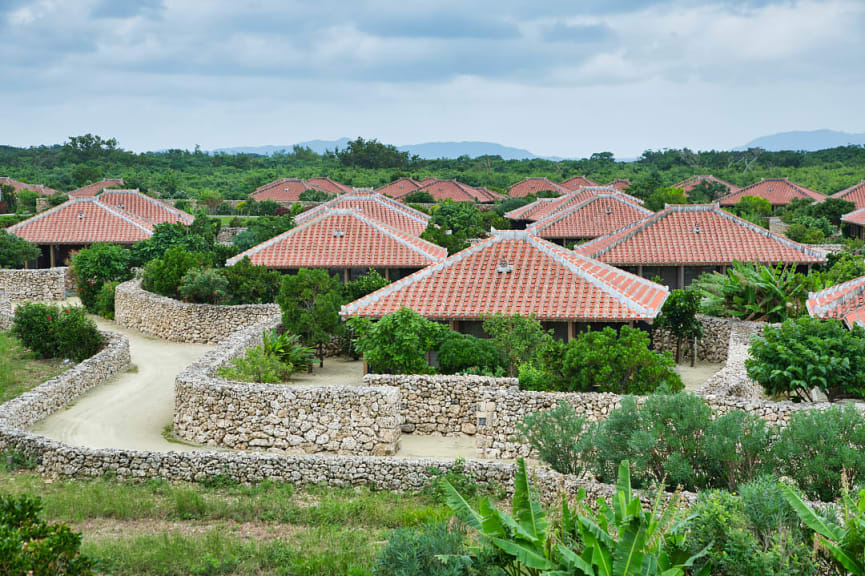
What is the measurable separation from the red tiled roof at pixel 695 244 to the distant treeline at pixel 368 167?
6000 centimetres

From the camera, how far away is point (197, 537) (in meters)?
11.2

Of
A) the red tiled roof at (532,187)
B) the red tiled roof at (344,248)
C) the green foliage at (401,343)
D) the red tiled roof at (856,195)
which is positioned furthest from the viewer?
the red tiled roof at (532,187)

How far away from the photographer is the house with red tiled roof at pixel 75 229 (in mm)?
38844

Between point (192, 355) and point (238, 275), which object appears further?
point (238, 275)

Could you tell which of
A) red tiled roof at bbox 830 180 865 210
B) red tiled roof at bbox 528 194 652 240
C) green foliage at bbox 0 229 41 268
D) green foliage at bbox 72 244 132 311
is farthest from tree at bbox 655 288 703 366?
red tiled roof at bbox 830 180 865 210

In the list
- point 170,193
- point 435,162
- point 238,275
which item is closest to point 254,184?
point 170,193

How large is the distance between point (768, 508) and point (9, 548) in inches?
286

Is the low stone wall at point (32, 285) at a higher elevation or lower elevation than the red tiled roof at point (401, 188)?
lower

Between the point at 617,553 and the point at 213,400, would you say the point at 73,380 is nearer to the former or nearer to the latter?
the point at 213,400

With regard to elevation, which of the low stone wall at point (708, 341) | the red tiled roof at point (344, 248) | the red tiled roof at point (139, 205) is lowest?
the low stone wall at point (708, 341)

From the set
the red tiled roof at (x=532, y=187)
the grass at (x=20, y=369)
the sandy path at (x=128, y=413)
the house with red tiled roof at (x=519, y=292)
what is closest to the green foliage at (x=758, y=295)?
the house with red tiled roof at (x=519, y=292)

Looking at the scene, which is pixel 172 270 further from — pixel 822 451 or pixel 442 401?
pixel 822 451

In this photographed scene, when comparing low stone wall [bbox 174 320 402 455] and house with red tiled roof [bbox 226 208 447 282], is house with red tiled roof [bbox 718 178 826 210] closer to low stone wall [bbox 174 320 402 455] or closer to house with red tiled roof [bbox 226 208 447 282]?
house with red tiled roof [bbox 226 208 447 282]

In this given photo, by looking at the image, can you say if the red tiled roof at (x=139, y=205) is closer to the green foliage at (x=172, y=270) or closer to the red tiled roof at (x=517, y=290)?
the green foliage at (x=172, y=270)
